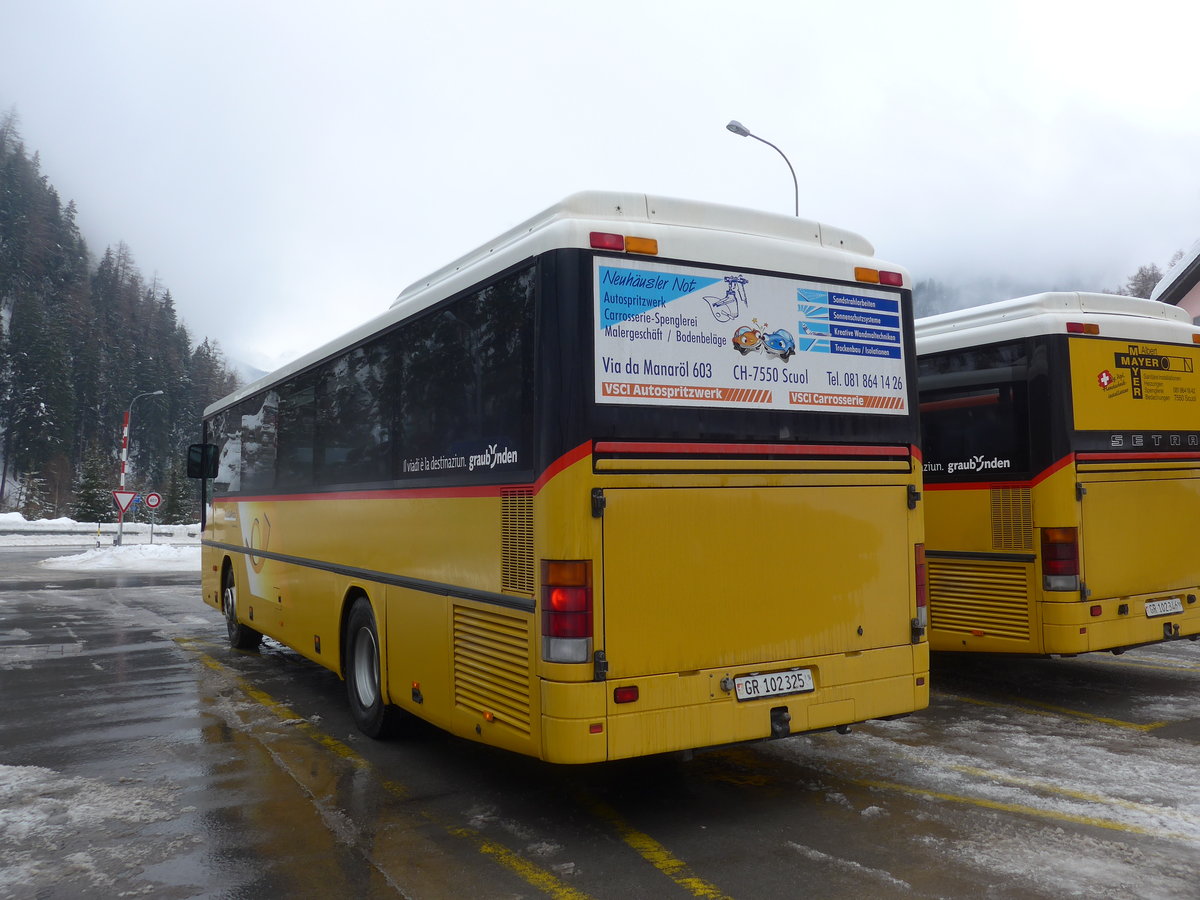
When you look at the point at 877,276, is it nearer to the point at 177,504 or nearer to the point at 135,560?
the point at 135,560

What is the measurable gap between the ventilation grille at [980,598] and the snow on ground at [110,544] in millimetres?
23268

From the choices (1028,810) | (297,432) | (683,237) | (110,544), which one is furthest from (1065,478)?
(110,544)

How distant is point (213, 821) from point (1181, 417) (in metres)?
8.44

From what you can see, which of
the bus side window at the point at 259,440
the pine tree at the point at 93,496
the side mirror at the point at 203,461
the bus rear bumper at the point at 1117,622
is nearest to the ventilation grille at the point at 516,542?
the bus rear bumper at the point at 1117,622

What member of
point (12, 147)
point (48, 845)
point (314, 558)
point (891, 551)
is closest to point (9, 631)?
point (314, 558)

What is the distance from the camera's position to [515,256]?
5.03 meters

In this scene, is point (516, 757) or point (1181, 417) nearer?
point (516, 757)

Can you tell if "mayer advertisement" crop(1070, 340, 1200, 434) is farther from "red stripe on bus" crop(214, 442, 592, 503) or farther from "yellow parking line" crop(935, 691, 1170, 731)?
"red stripe on bus" crop(214, 442, 592, 503)

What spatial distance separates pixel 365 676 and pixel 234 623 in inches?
204

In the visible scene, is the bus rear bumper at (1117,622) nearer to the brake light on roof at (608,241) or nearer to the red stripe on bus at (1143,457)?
the red stripe on bus at (1143,457)

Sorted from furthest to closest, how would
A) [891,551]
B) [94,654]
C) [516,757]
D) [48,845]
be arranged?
1. [94,654]
2. [516,757]
3. [891,551]
4. [48,845]

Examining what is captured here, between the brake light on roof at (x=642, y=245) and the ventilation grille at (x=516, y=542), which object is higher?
the brake light on roof at (x=642, y=245)

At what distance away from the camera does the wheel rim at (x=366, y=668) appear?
6906 millimetres

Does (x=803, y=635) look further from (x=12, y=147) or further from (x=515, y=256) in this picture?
(x=12, y=147)
